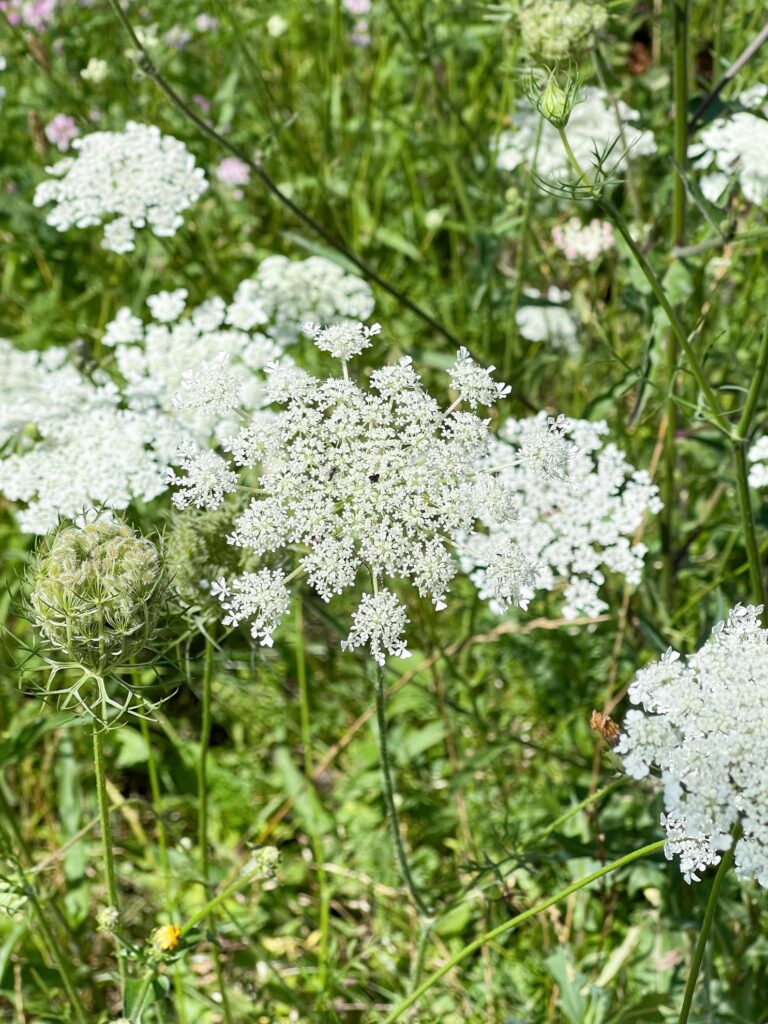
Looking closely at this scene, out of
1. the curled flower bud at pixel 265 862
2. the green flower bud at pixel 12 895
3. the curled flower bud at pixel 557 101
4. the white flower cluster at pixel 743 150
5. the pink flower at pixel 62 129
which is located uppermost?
the white flower cluster at pixel 743 150

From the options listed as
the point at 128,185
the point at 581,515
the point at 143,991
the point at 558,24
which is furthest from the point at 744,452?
the point at 128,185

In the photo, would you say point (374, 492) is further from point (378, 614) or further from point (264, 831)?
point (264, 831)

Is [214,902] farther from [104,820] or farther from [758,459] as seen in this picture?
[758,459]

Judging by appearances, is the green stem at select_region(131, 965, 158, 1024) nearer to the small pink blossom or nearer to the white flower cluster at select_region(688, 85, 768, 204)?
the white flower cluster at select_region(688, 85, 768, 204)

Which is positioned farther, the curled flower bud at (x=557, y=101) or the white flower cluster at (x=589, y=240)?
the white flower cluster at (x=589, y=240)

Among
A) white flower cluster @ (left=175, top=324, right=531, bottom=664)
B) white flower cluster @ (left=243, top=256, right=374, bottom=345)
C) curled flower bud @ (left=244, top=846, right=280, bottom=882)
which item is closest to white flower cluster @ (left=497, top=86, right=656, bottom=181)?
white flower cluster @ (left=243, top=256, right=374, bottom=345)

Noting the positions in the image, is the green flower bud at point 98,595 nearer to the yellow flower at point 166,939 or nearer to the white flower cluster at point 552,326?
the yellow flower at point 166,939

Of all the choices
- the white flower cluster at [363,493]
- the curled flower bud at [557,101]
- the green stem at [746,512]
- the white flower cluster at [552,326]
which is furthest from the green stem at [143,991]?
the white flower cluster at [552,326]
